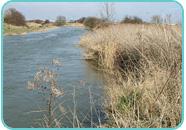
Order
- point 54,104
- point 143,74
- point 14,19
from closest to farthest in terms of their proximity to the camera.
→ point 54,104 → point 143,74 → point 14,19

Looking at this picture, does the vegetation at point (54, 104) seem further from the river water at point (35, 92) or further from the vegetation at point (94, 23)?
the vegetation at point (94, 23)

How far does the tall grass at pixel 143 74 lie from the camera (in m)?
3.57

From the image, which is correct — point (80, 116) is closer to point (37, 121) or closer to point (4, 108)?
point (37, 121)

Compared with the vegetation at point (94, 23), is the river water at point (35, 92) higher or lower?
lower

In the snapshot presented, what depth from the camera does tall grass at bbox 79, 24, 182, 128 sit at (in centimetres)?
357

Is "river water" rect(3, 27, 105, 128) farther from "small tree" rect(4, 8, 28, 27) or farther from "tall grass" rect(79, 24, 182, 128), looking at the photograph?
"small tree" rect(4, 8, 28, 27)

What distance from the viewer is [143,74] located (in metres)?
5.31

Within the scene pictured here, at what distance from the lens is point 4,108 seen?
233 inches

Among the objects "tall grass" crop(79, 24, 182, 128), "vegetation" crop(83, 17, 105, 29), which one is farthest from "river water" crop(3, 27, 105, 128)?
"vegetation" crop(83, 17, 105, 29)

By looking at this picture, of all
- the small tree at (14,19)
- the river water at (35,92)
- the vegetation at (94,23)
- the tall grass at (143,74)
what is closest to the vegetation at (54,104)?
the river water at (35,92)

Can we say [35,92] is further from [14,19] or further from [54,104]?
[14,19]

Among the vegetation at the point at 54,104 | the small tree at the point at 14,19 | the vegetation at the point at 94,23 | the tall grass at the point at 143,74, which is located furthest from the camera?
the small tree at the point at 14,19

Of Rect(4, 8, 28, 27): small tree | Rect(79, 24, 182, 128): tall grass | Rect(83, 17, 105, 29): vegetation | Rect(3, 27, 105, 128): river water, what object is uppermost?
Rect(4, 8, 28, 27): small tree

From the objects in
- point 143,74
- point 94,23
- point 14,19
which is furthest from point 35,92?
point 14,19
